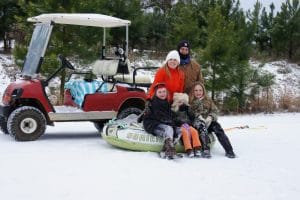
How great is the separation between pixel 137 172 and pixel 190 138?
1416 millimetres

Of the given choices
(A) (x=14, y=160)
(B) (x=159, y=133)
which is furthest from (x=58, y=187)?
(B) (x=159, y=133)

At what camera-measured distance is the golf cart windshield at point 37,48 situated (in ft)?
28.0

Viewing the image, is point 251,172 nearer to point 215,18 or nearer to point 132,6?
point 215,18

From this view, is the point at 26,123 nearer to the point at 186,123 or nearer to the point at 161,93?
the point at 161,93

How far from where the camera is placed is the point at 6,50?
69.5 feet

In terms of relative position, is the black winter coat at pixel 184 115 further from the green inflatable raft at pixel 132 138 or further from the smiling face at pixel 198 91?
the green inflatable raft at pixel 132 138

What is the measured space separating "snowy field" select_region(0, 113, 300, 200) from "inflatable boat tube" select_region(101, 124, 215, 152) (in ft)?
0.47

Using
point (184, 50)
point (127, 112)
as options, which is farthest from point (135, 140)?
point (184, 50)

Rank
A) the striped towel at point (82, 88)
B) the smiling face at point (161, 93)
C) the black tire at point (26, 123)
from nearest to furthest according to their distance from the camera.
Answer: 1. the smiling face at point (161, 93)
2. the black tire at point (26, 123)
3. the striped towel at point (82, 88)

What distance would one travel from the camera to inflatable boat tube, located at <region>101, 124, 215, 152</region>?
24.0ft

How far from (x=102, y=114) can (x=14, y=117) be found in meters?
1.45

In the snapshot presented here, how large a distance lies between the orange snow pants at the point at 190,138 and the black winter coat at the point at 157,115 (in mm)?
280

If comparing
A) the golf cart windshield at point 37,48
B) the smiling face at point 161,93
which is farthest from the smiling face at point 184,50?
the golf cart windshield at point 37,48

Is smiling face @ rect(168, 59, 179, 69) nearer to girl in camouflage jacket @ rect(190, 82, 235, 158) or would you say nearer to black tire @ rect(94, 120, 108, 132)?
girl in camouflage jacket @ rect(190, 82, 235, 158)
